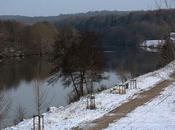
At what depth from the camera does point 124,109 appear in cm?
1797

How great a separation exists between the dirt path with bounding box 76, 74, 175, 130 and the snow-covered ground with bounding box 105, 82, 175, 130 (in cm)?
32

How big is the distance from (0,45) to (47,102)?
252 ft

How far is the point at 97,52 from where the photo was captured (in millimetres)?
35844

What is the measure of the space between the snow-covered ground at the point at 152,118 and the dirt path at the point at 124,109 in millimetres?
318

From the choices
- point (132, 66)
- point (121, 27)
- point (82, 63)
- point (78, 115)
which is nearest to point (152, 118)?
point (78, 115)

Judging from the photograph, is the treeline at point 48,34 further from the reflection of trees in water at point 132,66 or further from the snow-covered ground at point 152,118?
the snow-covered ground at point 152,118

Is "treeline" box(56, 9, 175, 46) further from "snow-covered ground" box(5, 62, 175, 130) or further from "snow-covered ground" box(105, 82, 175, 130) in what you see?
"snow-covered ground" box(105, 82, 175, 130)

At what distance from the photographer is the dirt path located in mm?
14828

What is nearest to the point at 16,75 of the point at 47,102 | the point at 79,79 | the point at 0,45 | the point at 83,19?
the point at 79,79

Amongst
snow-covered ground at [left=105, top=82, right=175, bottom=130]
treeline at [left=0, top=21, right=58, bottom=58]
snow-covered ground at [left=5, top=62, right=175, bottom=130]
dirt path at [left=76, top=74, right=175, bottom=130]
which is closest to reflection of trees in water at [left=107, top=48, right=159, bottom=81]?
dirt path at [left=76, top=74, right=175, bottom=130]

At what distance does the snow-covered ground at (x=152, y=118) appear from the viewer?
46.0 ft

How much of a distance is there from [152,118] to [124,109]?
2.45 meters

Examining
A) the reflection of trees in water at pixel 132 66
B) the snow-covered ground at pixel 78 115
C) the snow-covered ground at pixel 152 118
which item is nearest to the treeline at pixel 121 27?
the reflection of trees in water at pixel 132 66

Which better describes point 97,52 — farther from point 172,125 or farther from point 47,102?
point 172,125
